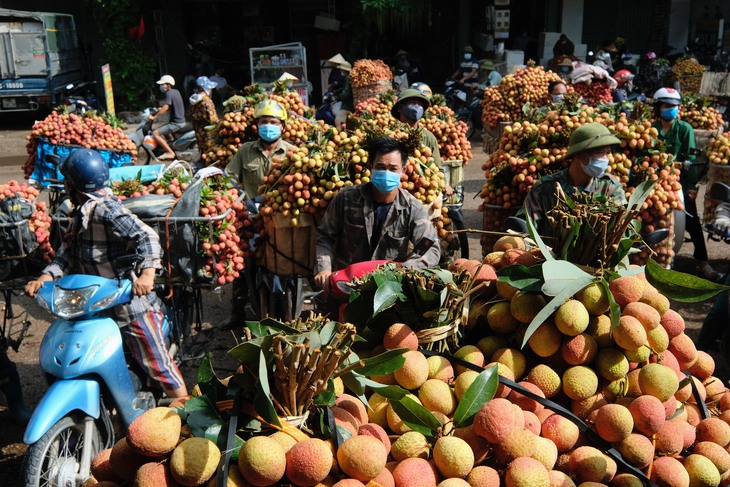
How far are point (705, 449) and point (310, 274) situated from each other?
3.02m

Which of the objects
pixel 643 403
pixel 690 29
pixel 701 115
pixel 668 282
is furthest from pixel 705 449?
pixel 690 29

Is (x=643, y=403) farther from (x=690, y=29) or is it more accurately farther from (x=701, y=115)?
(x=690, y=29)

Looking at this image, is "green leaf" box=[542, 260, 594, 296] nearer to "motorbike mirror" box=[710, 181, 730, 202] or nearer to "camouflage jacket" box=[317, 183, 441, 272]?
"camouflage jacket" box=[317, 183, 441, 272]

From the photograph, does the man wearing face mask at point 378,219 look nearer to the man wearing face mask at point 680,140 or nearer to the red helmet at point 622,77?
the man wearing face mask at point 680,140

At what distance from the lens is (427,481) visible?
5.81 ft

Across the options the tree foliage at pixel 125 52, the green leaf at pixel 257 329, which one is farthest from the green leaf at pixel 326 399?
the tree foliage at pixel 125 52

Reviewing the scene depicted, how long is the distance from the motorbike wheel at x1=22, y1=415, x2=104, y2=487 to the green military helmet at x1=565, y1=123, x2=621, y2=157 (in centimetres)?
316

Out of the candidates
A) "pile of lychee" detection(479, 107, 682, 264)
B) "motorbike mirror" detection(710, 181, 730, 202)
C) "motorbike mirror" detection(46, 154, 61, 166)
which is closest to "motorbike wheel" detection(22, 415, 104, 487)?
"pile of lychee" detection(479, 107, 682, 264)

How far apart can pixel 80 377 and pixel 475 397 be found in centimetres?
229

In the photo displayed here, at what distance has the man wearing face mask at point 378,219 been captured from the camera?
12.8 ft

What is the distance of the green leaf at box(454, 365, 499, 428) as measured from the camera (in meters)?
1.96

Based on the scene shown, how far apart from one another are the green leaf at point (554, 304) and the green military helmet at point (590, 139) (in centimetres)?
211

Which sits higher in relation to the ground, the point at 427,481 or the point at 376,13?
the point at 376,13

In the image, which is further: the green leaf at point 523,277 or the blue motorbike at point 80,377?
the blue motorbike at point 80,377
